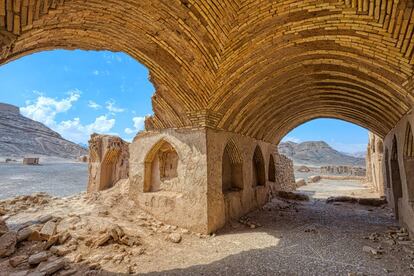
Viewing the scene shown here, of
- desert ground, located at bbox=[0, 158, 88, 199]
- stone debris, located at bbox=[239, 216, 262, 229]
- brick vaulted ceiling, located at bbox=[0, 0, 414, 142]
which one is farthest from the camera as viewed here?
desert ground, located at bbox=[0, 158, 88, 199]

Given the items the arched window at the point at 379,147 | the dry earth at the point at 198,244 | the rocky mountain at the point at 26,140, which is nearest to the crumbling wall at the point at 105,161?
the dry earth at the point at 198,244

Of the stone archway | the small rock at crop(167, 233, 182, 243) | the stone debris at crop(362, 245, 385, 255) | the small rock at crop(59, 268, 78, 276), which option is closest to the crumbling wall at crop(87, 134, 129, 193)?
the small rock at crop(167, 233, 182, 243)

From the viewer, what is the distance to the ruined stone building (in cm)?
416

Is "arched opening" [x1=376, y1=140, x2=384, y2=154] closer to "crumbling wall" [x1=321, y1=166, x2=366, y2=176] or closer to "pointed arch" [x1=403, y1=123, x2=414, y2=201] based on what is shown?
"pointed arch" [x1=403, y1=123, x2=414, y2=201]

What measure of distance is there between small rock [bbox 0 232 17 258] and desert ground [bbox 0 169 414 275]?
0.12 m

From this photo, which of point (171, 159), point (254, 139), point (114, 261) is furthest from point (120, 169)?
point (114, 261)

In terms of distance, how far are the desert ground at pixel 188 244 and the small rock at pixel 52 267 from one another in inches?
1.1

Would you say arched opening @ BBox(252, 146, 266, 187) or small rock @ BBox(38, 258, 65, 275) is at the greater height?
arched opening @ BBox(252, 146, 266, 187)

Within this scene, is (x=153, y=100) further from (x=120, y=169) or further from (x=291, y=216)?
A: (x=120, y=169)

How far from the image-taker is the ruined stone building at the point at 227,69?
4.16 metres

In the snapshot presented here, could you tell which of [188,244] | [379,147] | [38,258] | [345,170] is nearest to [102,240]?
[38,258]

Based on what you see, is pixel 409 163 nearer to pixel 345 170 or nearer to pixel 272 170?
pixel 272 170

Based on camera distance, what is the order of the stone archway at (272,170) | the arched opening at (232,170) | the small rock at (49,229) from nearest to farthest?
the small rock at (49,229), the arched opening at (232,170), the stone archway at (272,170)

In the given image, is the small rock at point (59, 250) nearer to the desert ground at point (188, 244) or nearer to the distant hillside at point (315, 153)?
the desert ground at point (188, 244)
